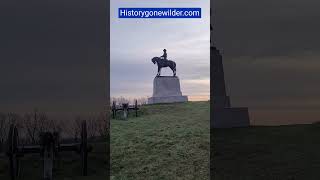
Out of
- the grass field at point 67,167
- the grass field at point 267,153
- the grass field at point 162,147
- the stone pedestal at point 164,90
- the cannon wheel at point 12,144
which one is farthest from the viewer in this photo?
the stone pedestal at point 164,90

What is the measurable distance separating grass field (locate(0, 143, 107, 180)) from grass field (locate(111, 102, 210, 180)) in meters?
1.28

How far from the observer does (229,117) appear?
25969 millimetres

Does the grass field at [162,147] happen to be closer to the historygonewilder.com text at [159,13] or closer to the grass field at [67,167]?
the grass field at [67,167]

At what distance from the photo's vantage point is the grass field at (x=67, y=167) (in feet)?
57.0

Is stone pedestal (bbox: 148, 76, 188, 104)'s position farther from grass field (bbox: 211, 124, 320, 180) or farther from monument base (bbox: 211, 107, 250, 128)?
grass field (bbox: 211, 124, 320, 180)

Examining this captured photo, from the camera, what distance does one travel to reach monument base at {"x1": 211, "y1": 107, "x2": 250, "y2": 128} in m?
25.7

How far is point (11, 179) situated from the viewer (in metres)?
16.6

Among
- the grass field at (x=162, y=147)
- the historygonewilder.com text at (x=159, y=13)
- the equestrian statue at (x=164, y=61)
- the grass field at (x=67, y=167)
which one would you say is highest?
the historygonewilder.com text at (x=159, y=13)

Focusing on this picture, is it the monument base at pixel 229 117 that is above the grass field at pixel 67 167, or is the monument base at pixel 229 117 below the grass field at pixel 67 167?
above

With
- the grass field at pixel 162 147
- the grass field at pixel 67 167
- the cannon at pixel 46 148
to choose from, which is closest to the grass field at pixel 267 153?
the grass field at pixel 162 147

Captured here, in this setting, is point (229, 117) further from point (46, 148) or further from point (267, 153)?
point (46, 148)

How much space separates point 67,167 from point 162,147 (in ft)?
13.5

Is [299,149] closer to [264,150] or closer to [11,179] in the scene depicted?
[264,150]

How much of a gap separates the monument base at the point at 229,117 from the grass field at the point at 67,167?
270 inches
